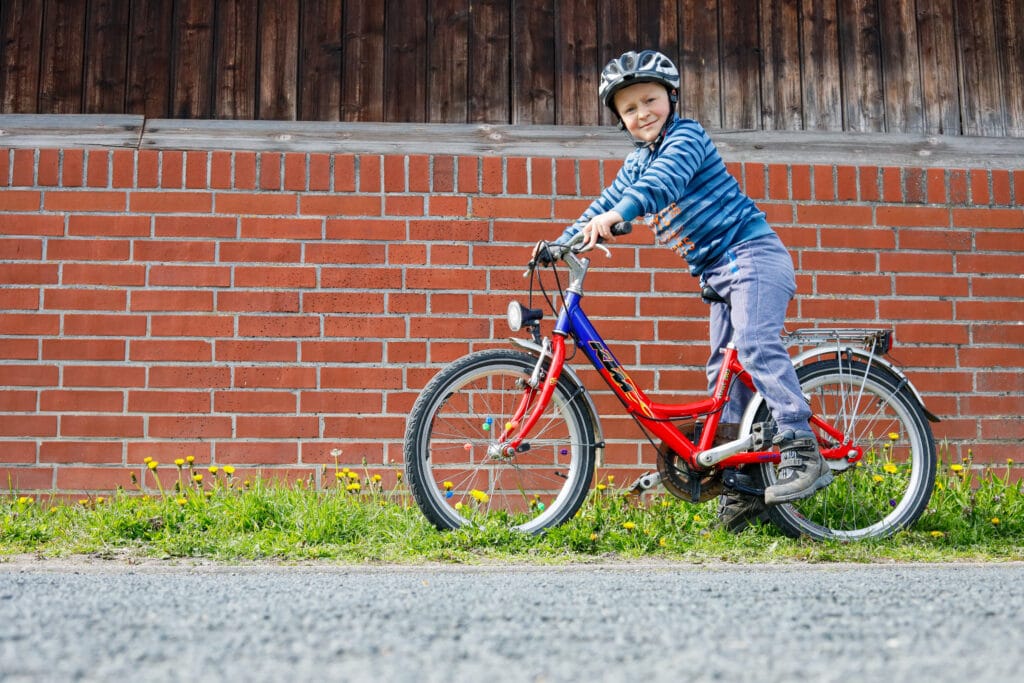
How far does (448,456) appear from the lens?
13.5 ft

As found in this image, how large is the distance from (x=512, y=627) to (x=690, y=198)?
1.98 metres

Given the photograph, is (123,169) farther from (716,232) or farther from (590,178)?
(716,232)

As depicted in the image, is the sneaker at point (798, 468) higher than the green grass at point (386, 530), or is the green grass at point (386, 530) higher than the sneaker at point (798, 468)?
the sneaker at point (798, 468)

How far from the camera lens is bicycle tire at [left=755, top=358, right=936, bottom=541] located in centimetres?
358

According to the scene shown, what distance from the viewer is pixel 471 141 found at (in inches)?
174

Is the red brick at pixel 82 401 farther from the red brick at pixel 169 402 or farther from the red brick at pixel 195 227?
the red brick at pixel 195 227

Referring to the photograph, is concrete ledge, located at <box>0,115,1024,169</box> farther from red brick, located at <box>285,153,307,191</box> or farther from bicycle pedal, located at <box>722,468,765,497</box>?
bicycle pedal, located at <box>722,468,765,497</box>

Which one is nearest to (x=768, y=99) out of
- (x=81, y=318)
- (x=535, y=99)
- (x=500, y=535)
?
(x=535, y=99)

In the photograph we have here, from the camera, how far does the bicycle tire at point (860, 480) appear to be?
141 inches

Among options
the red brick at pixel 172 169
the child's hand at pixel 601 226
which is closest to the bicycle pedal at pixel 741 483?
the child's hand at pixel 601 226

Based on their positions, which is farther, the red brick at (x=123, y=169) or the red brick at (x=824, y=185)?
the red brick at (x=824, y=185)

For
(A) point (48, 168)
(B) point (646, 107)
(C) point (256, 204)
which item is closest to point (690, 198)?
(B) point (646, 107)

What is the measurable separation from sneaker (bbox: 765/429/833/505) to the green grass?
203 mm

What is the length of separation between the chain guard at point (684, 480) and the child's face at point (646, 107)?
1140mm
